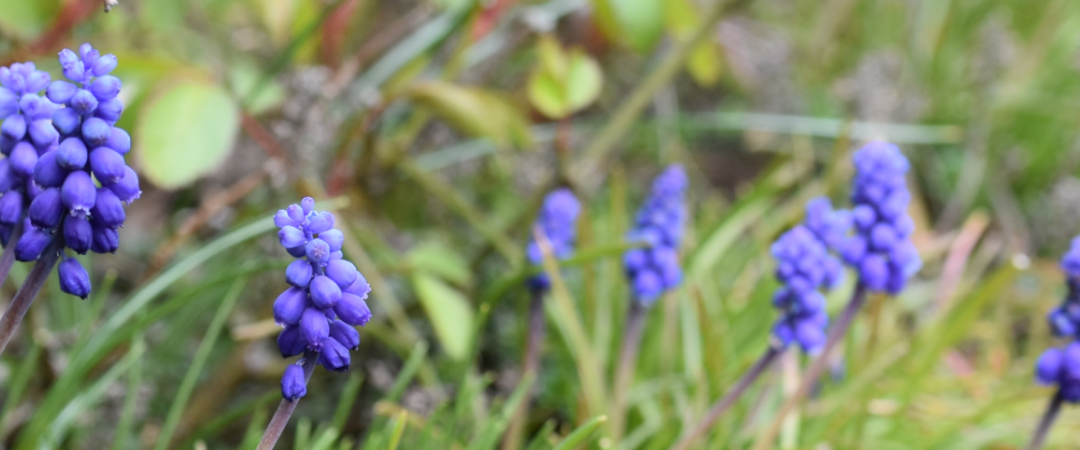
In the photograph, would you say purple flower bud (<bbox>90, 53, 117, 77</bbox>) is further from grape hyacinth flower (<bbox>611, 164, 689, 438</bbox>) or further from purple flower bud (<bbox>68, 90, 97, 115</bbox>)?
grape hyacinth flower (<bbox>611, 164, 689, 438</bbox>)

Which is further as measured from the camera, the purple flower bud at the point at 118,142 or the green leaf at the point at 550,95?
the green leaf at the point at 550,95

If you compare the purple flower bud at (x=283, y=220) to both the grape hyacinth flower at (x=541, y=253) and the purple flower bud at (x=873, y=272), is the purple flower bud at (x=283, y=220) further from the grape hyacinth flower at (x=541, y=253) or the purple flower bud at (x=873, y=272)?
the purple flower bud at (x=873, y=272)

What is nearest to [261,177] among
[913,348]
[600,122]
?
[600,122]

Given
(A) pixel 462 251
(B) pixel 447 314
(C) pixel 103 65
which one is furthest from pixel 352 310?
(A) pixel 462 251

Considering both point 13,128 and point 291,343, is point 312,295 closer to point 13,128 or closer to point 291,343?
point 291,343

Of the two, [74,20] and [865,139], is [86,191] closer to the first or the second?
[74,20]

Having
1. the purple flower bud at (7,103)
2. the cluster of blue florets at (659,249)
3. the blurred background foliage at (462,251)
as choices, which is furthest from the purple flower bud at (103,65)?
the cluster of blue florets at (659,249)
